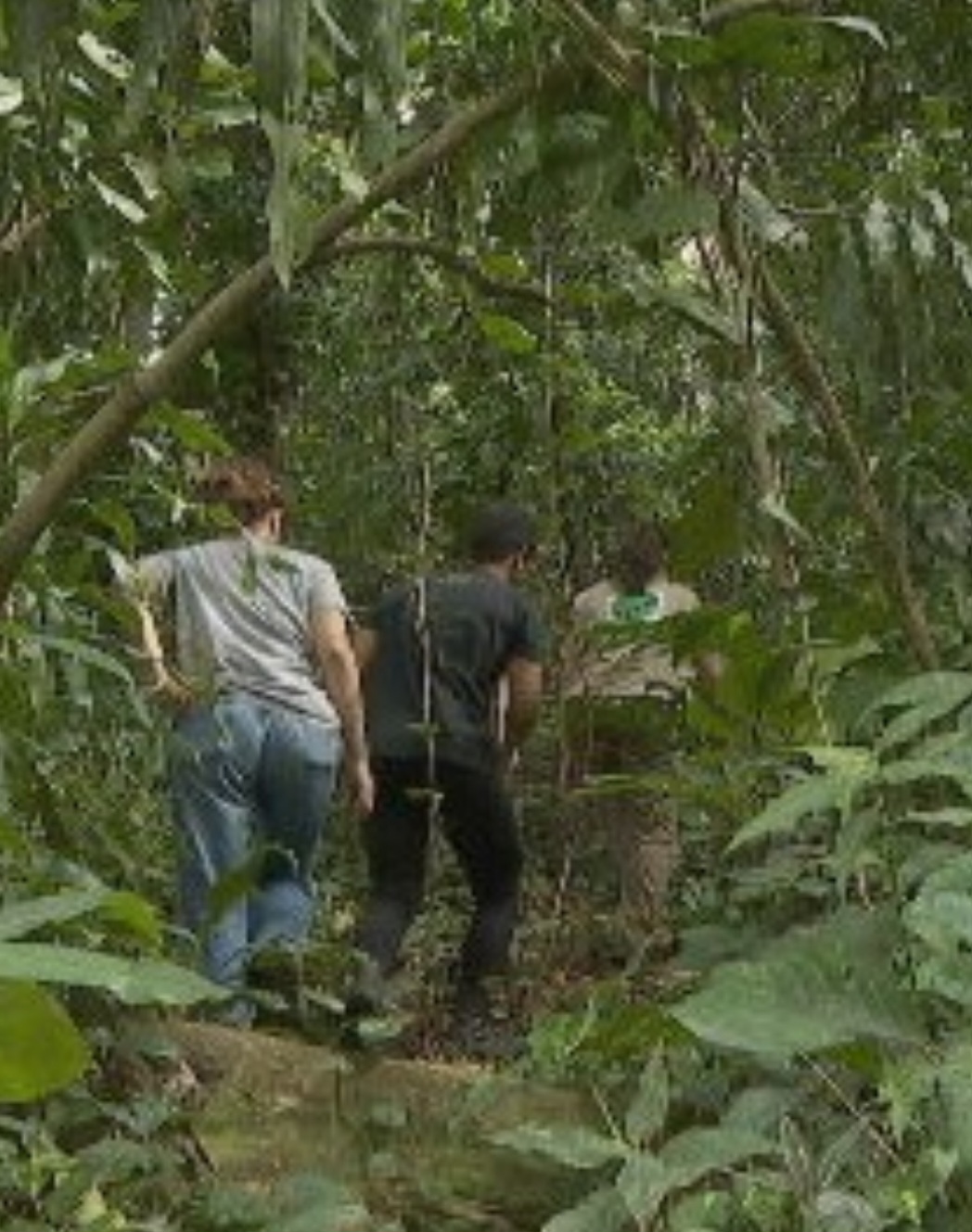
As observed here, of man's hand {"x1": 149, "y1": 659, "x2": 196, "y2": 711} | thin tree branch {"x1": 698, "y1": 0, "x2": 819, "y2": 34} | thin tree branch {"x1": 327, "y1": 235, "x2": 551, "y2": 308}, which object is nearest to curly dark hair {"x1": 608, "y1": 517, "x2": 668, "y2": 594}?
man's hand {"x1": 149, "y1": 659, "x2": 196, "y2": 711}

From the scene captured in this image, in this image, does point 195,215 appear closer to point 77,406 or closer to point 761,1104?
point 77,406

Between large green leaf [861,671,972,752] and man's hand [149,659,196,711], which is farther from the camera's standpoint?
man's hand [149,659,196,711]

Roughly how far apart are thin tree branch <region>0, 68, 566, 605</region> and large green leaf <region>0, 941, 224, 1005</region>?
1.88m

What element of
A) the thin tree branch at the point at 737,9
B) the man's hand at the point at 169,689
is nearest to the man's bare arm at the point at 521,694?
the man's hand at the point at 169,689

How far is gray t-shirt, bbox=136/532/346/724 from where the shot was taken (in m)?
5.65

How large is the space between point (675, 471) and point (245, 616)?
4.22 feet

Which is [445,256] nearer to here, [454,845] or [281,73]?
[281,73]

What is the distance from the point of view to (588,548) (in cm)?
850

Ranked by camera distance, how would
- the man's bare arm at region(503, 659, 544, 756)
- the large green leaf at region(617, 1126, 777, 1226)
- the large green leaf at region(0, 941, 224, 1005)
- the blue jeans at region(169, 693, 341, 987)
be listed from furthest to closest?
the man's bare arm at region(503, 659, 544, 756), the blue jeans at region(169, 693, 341, 987), the large green leaf at region(617, 1126, 777, 1226), the large green leaf at region(0, 941, 224, 1005)

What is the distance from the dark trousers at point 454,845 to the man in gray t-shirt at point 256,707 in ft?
0.54

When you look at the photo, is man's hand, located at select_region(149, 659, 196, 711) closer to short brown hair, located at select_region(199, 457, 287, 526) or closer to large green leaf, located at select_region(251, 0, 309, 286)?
short brown hair, located at select_region(199, 457, 287, 526)

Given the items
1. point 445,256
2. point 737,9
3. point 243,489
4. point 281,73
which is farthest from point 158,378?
point 243,489

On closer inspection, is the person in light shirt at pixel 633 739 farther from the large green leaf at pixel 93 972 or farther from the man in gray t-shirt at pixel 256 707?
the large green leaf at pixel 93 972

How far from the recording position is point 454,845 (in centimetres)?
600
